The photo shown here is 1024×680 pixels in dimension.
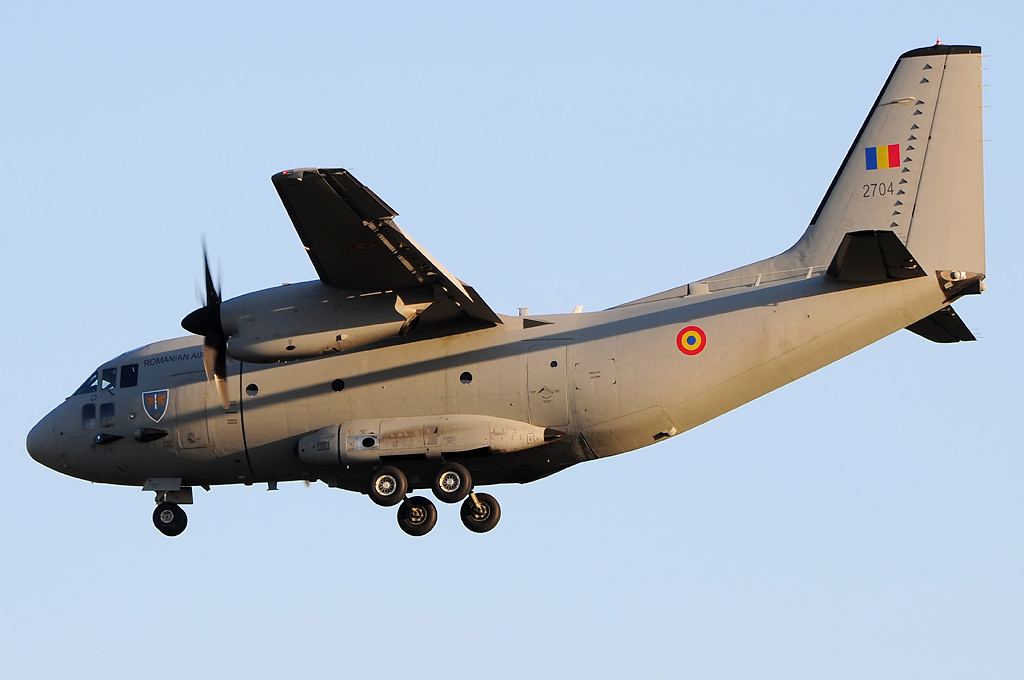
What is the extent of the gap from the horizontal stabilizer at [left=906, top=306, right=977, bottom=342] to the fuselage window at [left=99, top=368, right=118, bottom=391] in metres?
12.4

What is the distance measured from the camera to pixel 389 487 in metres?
22.9

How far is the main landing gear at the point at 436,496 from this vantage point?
2278cm

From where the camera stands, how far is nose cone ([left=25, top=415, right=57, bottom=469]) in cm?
2514

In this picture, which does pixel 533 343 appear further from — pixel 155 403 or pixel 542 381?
pixel 155 403

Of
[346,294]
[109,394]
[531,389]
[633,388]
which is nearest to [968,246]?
[633,388]

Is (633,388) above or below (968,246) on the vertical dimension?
below

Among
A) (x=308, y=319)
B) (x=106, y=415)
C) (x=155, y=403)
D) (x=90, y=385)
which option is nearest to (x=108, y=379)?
(x=90, y=385)

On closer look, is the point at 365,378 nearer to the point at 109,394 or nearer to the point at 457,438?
the point at 457,438

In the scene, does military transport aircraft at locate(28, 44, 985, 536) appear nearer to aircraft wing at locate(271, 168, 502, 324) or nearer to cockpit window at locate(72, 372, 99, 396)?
aircraft wing at locate(271, 168, 502, 324)

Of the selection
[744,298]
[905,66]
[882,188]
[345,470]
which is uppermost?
[905,66]

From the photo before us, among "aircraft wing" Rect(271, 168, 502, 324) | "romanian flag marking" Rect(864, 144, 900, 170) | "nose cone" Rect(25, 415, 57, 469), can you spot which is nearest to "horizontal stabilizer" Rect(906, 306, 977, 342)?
"romanian flag marking" Rect(864, 144, 900, 170)

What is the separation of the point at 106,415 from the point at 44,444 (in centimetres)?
125

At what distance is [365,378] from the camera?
2352cm

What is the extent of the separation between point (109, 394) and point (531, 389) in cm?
704
